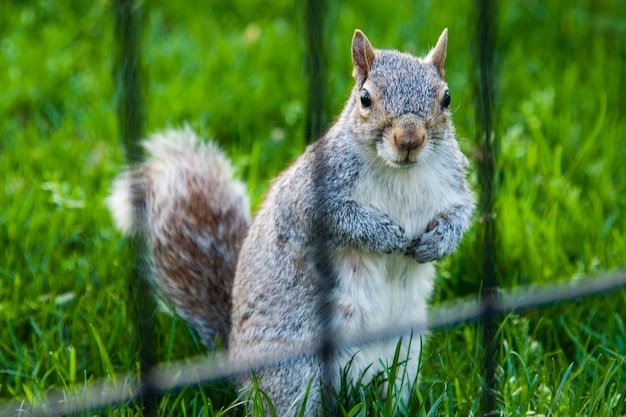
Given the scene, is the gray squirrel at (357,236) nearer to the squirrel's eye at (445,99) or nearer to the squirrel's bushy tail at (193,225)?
the squirrel's eye at (445,99)

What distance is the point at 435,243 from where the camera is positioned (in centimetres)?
159

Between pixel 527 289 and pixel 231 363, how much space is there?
2.09 ft

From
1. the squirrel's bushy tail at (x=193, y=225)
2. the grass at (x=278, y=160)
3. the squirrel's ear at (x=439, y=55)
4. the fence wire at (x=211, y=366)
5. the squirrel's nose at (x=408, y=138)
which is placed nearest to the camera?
the fence wire at (x=211, y=366)

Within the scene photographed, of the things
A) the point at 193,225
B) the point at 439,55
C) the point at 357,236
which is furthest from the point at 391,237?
the point at 193,225

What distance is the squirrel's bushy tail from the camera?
6.04 ft

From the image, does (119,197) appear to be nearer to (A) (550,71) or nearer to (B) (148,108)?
(B) (148,108)

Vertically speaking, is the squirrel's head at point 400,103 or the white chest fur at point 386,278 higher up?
the squirrel's head at point 400,103

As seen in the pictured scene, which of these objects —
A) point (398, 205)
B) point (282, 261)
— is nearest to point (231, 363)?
point (282, 261)

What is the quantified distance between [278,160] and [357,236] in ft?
3.25

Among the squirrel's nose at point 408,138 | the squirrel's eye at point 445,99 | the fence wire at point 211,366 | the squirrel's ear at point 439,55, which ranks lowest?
the fence wire at point 211,366

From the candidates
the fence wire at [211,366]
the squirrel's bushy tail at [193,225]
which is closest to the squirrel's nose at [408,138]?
the fence wire at [211,366]

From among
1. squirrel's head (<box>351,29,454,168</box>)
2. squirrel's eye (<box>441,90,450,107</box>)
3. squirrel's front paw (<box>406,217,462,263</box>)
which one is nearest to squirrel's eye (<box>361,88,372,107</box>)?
squirrel's head (<box>351,29,454,168</box>)

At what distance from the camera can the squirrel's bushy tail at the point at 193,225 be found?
72.4 inches

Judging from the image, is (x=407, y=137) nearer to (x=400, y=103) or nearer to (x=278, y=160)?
(x=400, y=103)
